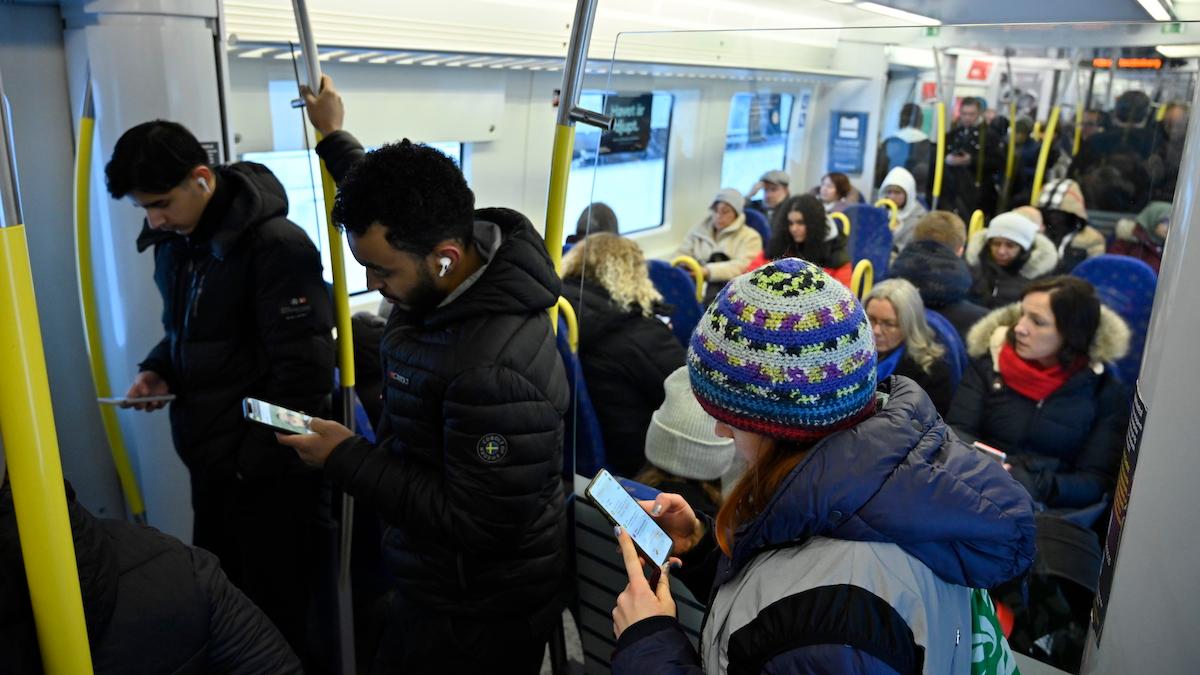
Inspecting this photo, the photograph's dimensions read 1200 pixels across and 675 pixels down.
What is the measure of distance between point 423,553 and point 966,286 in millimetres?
2153

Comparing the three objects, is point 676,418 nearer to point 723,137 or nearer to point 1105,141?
point 723,137

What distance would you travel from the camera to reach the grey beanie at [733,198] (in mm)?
2943

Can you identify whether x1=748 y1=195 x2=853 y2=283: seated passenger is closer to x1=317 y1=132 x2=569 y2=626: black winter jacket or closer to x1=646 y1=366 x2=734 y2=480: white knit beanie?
x1=646 y1=366 x2=734 y2=480: white knit beanie

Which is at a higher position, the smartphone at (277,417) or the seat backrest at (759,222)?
the seat backrest at (759,222)

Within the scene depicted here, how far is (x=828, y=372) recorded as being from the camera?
3.44 ft

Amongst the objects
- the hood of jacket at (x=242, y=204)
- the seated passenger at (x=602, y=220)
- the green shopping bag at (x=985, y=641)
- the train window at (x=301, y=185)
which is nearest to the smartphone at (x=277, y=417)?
the hood of jacket at (x=242, y=204)

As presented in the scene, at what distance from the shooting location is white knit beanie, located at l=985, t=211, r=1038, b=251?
325cm

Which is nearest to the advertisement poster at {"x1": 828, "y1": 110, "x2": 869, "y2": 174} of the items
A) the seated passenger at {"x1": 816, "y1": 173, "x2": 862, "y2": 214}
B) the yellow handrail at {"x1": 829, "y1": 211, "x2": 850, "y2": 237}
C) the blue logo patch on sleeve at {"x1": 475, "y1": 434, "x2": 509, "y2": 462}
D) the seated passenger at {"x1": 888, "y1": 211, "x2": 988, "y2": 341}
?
the seated passenger at {"x1": 816, "y1": 173, "x2": 862, "y2": 214}

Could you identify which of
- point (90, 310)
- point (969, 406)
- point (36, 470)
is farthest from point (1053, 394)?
point (90, 310)

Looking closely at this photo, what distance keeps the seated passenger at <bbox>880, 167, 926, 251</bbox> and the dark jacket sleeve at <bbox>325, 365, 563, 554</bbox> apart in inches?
75.5

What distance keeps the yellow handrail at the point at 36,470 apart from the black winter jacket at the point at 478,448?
807mm

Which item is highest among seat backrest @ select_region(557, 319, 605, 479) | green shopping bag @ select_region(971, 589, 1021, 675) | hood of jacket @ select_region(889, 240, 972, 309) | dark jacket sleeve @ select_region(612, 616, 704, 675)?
hood of jacket @ select_region(889, 240, 972, 309)

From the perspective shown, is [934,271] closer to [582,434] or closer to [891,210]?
[891,210]

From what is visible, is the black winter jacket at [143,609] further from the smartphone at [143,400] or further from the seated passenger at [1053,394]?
the seated passenger at [1053,394]
